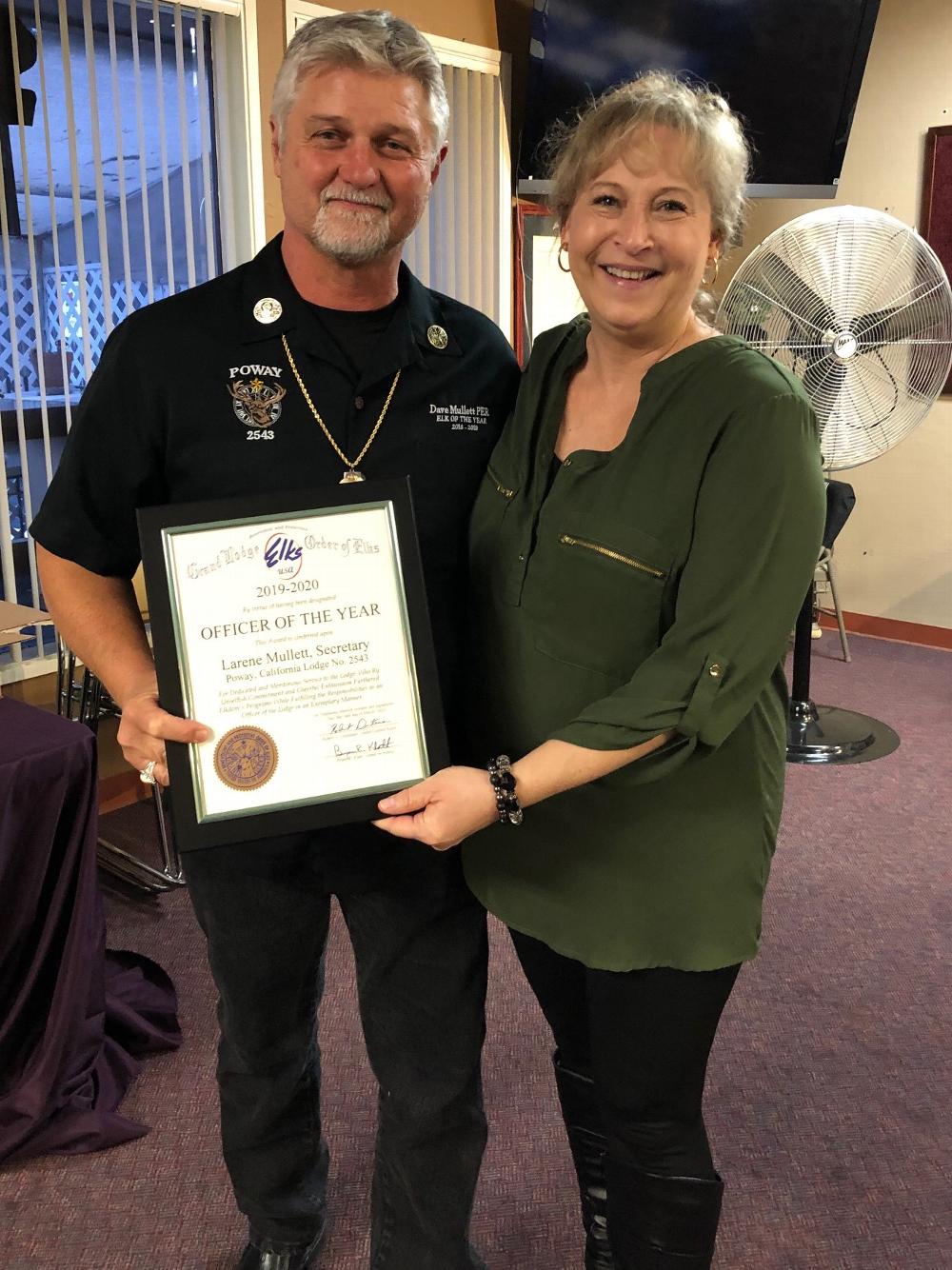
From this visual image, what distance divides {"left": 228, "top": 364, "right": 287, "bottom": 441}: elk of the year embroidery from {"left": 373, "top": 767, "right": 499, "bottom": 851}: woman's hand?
0.46 m

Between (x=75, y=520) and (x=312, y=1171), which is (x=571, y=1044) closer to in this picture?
(x=312, y=1171)

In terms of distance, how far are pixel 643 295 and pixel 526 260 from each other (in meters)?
3.58

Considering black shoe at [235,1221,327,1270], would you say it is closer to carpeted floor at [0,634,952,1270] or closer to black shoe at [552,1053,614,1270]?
carpeted floor at [0,634,952,1270]

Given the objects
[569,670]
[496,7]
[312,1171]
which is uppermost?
[496,7]

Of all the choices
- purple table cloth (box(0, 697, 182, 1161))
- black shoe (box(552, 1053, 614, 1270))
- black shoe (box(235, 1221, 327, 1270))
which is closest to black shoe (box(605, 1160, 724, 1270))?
black shoe (box(552, 1053, 614, 1270))

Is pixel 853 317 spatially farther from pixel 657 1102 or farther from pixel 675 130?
pixel 657 1102

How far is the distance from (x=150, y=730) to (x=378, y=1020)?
58 centimetres

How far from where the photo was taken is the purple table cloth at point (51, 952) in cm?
198

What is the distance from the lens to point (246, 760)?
117 cm

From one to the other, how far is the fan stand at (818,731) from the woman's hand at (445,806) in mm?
2896

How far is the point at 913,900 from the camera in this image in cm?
292

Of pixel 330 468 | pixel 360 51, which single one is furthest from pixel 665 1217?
pixel 360 51

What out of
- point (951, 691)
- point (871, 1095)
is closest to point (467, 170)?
point (951, 691)

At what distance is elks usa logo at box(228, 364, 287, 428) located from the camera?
4.30 ft
